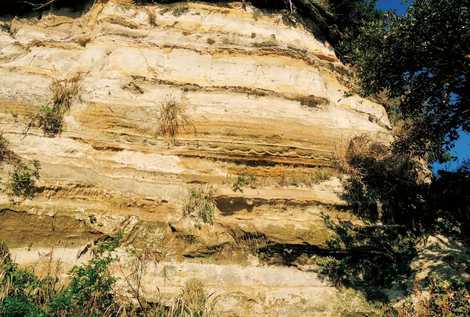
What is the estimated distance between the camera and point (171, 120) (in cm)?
774

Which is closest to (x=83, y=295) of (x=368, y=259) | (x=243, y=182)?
(x=243, y=182)

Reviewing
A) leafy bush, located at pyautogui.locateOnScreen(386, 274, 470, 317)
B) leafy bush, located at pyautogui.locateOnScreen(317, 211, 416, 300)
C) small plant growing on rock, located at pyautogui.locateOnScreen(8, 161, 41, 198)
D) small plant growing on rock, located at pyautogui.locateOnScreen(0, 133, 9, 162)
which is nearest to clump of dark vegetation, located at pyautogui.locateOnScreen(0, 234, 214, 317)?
small plant growing on rock, located at pyautogui.locateOnScreen(8, 161, 41, 198)

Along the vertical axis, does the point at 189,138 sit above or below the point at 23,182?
above

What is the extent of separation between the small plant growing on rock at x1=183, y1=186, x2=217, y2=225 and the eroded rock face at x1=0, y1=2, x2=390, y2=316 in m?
0.15

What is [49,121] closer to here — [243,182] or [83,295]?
[83,295]

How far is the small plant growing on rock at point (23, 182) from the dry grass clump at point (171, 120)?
2.55 metres

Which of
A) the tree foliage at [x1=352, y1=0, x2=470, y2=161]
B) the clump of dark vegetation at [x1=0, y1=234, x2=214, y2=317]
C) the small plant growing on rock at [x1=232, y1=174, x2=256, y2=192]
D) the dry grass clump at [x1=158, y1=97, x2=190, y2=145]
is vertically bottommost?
the clump of dark vegetation at [x1=0, y1=234, x2=214, y2=317]

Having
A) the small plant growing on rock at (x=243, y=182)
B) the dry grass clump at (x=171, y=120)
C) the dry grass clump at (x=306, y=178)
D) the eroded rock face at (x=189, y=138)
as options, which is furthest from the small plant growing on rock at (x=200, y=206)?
the dry grass clump at (x=306, y=178)

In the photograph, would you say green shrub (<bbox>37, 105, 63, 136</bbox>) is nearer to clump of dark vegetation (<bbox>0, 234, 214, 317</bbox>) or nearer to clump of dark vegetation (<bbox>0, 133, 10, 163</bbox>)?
clump of dark vegetation (<bbox>0, 133, 10, 163</bbox>)

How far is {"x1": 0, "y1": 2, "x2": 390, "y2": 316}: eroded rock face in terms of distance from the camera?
6031 millimetres

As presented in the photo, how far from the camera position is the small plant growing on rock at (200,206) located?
6.56m

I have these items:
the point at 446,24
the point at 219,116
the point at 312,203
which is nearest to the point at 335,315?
the point at 312,203

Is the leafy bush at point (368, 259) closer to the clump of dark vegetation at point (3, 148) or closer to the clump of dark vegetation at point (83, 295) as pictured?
the clump of dark vegetation at point (83, 295)

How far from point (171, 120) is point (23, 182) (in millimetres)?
3017
